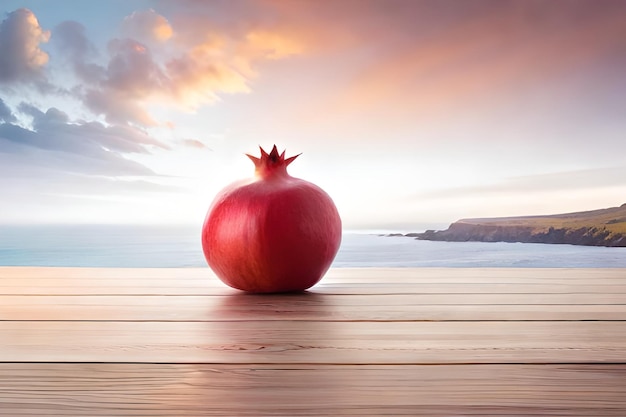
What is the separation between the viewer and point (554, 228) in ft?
7.10

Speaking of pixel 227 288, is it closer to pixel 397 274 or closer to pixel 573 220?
pixel 397 274

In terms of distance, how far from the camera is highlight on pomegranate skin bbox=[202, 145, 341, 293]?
2.72ft

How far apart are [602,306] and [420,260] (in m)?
1.06

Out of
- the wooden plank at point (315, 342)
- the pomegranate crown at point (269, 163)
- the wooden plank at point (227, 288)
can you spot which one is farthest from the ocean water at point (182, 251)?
the wooden plank at point (315, 342)

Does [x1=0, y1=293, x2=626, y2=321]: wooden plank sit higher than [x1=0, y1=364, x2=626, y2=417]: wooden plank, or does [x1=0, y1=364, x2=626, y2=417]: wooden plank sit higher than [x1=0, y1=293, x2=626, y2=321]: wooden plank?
[x1=0, y1=293, x2=626, y2=321]: wooden plank

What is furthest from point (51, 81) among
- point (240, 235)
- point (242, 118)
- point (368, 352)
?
point (368, 352)

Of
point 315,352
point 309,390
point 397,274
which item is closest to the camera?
point 309,390

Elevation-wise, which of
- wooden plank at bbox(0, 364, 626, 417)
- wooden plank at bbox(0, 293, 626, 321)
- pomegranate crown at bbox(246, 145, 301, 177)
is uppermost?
pomegranate crown at bbox(246, 145, 301, 177)

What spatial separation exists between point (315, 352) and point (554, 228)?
1.93m

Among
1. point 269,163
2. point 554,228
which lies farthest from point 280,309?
point 554,228

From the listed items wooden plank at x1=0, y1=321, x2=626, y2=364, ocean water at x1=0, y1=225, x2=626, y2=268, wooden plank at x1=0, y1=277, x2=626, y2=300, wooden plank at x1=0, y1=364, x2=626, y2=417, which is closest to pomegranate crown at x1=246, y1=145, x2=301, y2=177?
wooden plank at x1=0, y1=277, x2=626, y2=300

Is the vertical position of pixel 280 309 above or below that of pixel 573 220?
below

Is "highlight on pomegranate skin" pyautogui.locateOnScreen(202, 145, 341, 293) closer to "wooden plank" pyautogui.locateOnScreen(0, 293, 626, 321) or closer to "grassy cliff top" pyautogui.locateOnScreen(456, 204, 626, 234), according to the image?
"wooden plank" pyautogui.locateOnScreen(0, 293, 626, 321)

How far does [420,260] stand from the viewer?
179 cm
